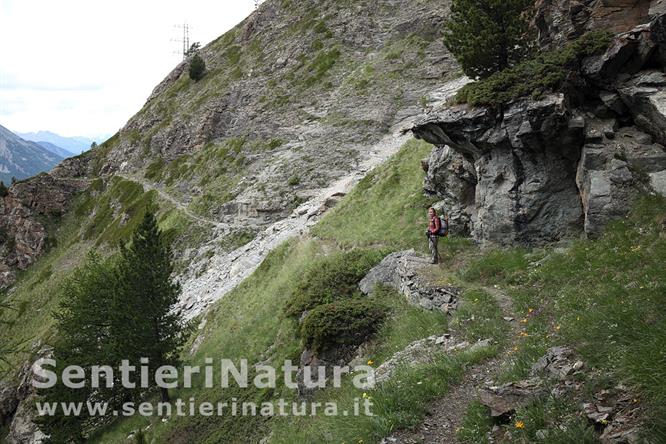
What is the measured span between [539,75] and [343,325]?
1342cm

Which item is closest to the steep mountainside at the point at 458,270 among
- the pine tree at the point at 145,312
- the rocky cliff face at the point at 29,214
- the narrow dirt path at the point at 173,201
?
the narrow dirt path at the point at 173,201

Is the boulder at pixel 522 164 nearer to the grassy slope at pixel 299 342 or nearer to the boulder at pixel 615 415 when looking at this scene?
the grassy slope at pixel 299 342

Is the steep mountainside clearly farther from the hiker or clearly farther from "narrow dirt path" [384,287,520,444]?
the hiker

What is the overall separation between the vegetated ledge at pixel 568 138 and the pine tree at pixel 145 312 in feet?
64.5

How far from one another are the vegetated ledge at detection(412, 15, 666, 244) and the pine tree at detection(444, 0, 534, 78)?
3.61 metres

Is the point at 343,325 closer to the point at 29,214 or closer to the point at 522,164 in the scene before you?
the point at 522,164

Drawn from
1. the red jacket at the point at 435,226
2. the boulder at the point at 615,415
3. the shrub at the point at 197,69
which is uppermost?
the shrub at the point at 197,69

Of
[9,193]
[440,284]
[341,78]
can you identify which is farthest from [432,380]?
[9,193]

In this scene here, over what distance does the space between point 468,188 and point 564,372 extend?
15872 millimetres

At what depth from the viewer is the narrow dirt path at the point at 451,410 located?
9250 millimetres

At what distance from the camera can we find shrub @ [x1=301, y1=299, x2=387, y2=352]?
17.6m

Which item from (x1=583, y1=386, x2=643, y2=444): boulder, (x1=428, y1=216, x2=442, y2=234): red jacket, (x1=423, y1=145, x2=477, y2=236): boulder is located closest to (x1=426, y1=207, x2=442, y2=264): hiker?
(x1=428, y1=216, x2=442, y2=234): red jacket

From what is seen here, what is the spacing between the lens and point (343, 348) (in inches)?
694

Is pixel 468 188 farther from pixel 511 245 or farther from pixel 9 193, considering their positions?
pixel 9 193
